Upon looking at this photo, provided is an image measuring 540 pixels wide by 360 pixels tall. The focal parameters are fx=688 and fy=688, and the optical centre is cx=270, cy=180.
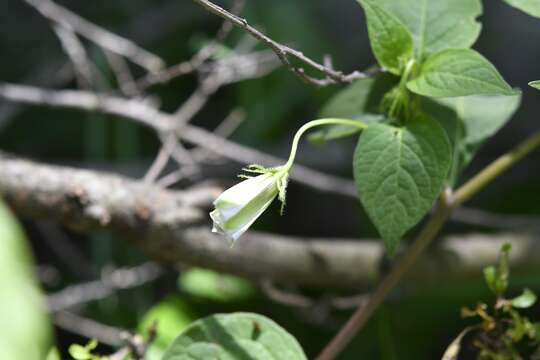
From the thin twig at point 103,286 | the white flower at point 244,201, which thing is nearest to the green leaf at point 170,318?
the thin twig at point 103,286

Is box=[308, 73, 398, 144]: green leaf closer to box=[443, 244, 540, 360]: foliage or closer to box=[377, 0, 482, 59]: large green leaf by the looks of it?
box=[377, 0, 482, 59]: large green leaf

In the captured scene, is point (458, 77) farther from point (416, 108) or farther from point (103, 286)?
point (103, 286)

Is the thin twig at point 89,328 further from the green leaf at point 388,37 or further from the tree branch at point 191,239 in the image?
the green leaf at point 388,37

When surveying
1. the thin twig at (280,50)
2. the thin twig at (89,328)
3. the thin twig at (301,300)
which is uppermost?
the thin twig at (280,50)

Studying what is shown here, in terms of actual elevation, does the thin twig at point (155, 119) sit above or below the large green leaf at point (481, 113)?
below

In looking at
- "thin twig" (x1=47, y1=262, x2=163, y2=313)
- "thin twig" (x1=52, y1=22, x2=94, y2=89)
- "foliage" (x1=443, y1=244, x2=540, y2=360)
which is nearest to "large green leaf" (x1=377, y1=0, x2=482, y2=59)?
"foliage" (x1=443, y1=244, x2=540, y2=360)

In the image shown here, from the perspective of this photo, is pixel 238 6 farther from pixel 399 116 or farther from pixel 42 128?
pixel 42 128

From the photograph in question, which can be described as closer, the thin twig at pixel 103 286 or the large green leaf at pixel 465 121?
the large green leaf at pixel 465 121
